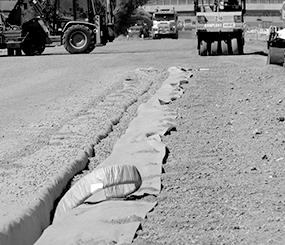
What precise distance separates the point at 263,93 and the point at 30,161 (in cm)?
845

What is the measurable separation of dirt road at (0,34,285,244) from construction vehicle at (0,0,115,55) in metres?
10.0

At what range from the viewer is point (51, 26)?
36.3 m

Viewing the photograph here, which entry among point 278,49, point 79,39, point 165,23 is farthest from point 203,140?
point 165,23

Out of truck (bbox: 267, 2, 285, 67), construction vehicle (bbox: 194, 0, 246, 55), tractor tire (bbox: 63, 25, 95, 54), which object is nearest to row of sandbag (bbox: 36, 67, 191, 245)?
truck (bbox: 267, 2, 285, 67)

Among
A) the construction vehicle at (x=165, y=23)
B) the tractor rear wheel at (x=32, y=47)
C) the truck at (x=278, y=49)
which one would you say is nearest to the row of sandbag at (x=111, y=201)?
the truck at (x=278, y=49)

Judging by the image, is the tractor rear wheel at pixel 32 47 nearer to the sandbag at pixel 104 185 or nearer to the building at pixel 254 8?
the sandbag at pixel 104 185

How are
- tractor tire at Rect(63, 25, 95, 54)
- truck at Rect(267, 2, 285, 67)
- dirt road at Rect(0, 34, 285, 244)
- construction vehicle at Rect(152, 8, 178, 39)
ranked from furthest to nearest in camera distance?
construction vehicle at Rect(152, 8, 178, 39) < tractor tire at Rect(63, 25, 95, 54) < truck at Rect(267, 2, 285, 67) < dirt road at Rect(0, 34, 285, 244)

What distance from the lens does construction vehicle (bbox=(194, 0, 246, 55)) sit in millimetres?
30922

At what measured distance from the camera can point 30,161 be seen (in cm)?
995

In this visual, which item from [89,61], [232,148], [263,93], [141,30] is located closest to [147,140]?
[232,148]

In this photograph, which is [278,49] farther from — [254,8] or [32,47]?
[254,8]

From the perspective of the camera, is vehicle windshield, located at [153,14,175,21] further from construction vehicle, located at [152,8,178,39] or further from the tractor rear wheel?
the tractor rear wheel

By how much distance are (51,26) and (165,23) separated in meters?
30.8

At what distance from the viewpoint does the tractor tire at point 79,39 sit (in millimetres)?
35406
